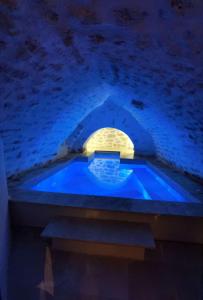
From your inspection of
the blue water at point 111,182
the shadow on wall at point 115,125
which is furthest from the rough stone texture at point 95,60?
the shadow on wall at point 115,125

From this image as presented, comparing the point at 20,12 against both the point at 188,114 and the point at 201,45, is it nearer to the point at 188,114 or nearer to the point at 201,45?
the point at 201,45

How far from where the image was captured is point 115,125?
6.01m

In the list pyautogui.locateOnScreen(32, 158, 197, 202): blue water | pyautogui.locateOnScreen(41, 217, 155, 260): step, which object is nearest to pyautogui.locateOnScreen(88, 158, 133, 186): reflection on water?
pyautogui.locateOnScreen(32, 158, 197, 202): blue water

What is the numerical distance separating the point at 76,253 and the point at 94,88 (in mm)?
2450

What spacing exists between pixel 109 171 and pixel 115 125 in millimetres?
2035

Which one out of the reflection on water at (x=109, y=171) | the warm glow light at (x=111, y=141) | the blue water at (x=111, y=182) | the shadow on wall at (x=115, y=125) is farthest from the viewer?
the warm glow light at (x=111, y=141)

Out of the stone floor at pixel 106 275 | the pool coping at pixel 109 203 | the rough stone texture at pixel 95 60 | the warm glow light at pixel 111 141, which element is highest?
the rough stone texture at pixel 95 60

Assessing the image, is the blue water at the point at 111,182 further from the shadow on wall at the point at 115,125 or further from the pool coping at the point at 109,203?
the shadow on wall at the point at 115,125

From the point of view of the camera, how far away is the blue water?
2.73 m

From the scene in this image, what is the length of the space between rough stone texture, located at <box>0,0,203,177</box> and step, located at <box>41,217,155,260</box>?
1.48 m

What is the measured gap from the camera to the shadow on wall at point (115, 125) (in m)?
5.87

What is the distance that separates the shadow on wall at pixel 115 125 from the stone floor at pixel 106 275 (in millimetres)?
4246

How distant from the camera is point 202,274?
1.64 metres

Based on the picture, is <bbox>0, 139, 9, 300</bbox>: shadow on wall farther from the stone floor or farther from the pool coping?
the pool coping
